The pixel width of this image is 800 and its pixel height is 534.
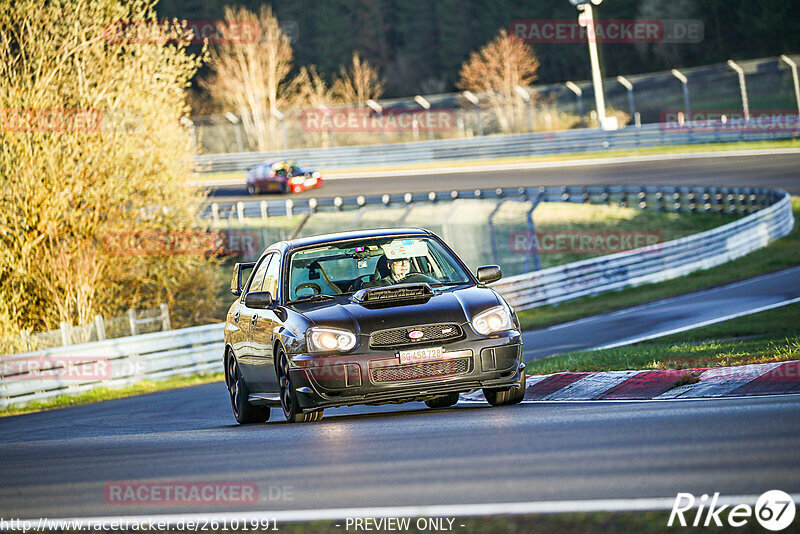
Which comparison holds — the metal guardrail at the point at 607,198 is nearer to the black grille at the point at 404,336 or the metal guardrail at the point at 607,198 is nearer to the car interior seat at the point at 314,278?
the car interior seat at the point at 314,278

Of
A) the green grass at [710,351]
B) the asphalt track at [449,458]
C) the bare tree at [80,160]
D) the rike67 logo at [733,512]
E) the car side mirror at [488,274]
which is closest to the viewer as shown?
the rike67 logo at [733,512]

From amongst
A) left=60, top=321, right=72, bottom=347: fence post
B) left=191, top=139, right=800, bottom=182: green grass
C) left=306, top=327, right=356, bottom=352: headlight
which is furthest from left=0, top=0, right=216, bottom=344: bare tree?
left=191, top=139, right=800, bottom=182: green grass

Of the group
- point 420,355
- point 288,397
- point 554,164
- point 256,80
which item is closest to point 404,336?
point 420,355

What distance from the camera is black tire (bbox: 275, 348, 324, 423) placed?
962 centimetres

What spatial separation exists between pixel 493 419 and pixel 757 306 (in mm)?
12645

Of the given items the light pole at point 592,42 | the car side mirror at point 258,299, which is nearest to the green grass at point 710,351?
the car side mirror at point 258,299

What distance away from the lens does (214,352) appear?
71.2 ft

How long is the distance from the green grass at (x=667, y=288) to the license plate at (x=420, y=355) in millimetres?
14610

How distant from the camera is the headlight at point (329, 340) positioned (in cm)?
926

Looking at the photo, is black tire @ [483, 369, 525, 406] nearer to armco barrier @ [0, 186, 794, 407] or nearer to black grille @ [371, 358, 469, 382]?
black grille @ [371, 358, 469, 382]

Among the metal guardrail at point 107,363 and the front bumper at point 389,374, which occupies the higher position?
the front bumper at point 389,374

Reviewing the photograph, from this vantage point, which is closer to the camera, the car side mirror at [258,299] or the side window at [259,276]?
the car side mirror at [258,299]

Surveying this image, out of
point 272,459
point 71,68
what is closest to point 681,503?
point 272,459

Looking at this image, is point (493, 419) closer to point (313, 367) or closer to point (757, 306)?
point (313, 367)
